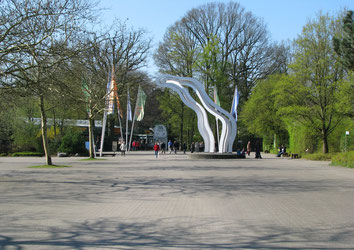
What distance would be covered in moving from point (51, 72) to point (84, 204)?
755 centimetres

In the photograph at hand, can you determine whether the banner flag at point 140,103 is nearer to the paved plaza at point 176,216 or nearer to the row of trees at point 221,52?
the row of trees at point 221,52

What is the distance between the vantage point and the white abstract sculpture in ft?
114

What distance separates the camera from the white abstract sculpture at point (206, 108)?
34.8m

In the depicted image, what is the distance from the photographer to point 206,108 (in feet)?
117

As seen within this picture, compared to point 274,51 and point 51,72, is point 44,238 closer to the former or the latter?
point 51,72

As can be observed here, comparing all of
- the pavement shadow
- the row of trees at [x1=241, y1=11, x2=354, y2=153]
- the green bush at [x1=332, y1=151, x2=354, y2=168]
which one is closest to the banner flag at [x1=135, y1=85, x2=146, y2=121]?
the row of trees at [x1=241, y1=11, x2=354, y2=153]

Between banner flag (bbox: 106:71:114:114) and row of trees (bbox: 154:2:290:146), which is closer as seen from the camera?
banner flag (bbox: 106:71:114:114)

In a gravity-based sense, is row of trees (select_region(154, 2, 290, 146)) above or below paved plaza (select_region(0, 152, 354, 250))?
above

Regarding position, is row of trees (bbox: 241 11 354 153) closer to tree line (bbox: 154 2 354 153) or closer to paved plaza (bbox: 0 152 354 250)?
tree line (bbox: 154 2 354 153)

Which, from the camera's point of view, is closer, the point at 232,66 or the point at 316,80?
the point at 316,80

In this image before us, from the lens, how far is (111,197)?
440 inches

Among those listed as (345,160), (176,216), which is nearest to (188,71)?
(345,160)

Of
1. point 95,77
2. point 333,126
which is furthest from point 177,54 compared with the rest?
point 333,126

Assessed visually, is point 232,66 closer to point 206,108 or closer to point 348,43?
point 206,108
